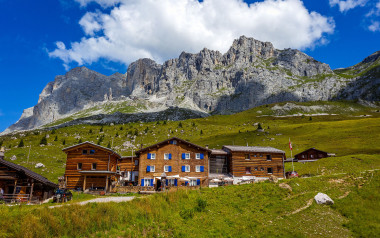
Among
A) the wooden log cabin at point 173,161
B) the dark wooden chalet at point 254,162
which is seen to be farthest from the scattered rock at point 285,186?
the dark wooden chalet at point 254,162

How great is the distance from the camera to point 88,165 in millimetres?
50406

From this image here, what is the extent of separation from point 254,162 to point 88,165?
38819 millimetres

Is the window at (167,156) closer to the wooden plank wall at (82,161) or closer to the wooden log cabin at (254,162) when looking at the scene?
the wooden plank wall at (82,161)

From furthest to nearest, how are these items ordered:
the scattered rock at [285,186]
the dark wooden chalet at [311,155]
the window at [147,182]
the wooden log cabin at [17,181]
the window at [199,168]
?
the dark wooden chalet at [311,155] → the window at [199,168] → the window at [147,182] → the wooden log cabin at [17,181] → the scattered rock at [285,186]

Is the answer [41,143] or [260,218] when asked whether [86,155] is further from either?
[41,143]

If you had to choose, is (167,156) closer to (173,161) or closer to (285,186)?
(173,161)

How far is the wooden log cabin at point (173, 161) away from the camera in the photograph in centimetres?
5328

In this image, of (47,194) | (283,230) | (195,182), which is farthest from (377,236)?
(47,194)

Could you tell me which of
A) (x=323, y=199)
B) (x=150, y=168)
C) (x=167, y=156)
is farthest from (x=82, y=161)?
(x=323, y=199)

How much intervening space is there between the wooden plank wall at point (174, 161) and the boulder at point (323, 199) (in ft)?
107

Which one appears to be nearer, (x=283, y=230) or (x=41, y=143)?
(x=283, y=230)

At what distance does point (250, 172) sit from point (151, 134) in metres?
79.7

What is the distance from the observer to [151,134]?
12888 centimetres

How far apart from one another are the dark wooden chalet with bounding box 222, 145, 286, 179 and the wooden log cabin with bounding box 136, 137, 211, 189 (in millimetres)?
7013
